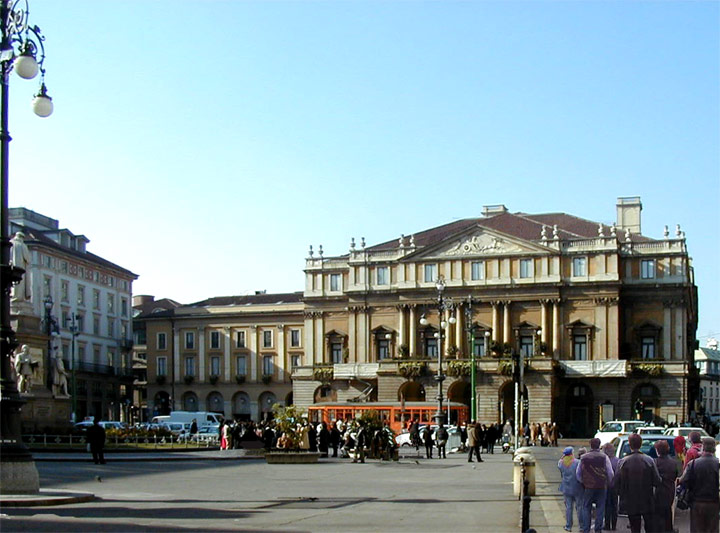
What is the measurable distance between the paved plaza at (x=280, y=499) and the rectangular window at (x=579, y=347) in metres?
56.0

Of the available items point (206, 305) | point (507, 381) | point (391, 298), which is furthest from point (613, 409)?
point (206, 305)

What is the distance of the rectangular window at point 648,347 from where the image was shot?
94750 millimetres

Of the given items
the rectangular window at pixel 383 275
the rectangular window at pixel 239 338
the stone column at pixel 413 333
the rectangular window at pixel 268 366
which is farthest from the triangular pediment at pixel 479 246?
the rectangular window at pixel 239 338

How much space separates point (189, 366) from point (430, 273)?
3029cm

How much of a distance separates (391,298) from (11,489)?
8082cm

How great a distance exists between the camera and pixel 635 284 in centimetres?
9512

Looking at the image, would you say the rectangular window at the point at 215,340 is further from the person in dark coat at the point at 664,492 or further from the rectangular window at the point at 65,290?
the person in dark coat at the point at 664,492

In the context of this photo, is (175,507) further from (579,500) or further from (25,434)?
(25,434)

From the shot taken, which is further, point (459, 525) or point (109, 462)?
point (109, 462)

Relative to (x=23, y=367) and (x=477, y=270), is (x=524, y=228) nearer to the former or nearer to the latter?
(x=477, y=270)

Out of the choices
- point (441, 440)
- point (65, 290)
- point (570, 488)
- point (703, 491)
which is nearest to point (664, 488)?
point (703, 491)

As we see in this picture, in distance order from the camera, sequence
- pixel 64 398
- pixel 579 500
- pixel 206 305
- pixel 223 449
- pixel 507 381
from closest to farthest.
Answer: pixel 579 500 < pixel 64 398 < pixel 223 449 < pixel 507 381 < pixel 206 305

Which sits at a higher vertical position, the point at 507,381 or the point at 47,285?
the point at 47,285

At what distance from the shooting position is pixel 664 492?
598 inches
